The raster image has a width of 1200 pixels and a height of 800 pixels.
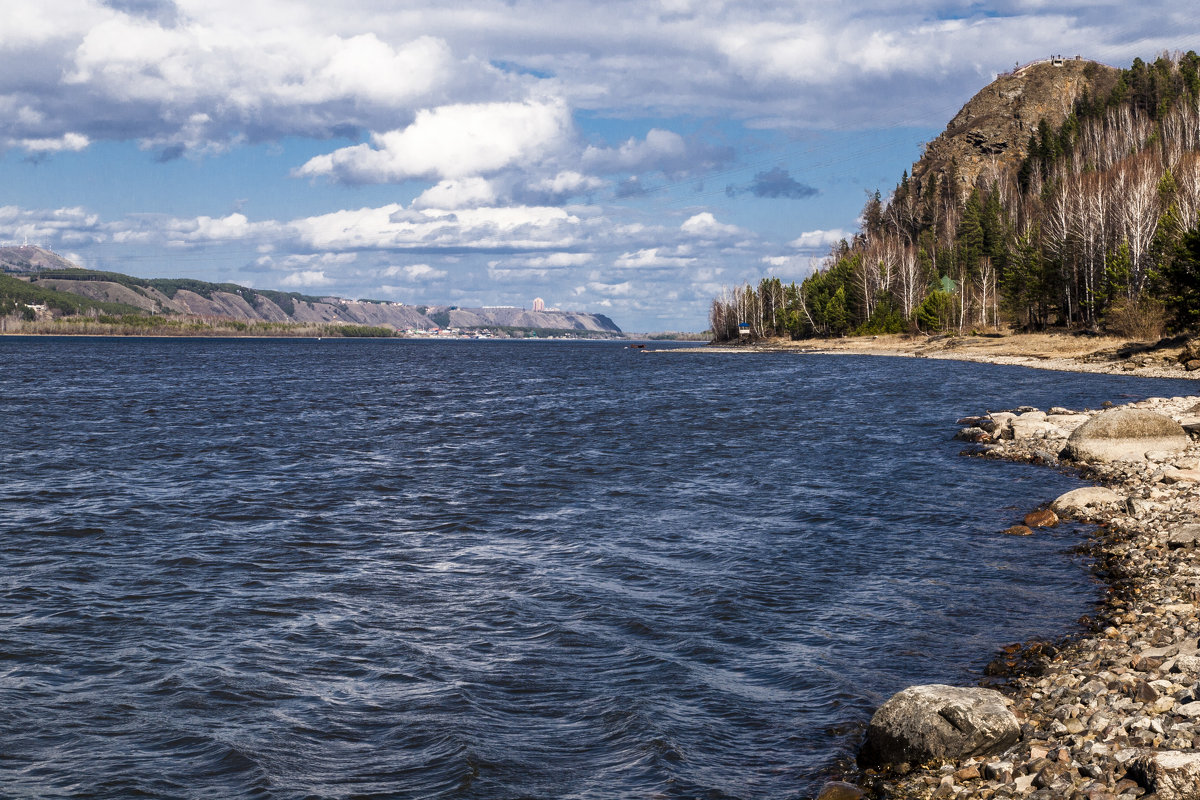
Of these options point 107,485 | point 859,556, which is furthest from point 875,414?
point 107,485

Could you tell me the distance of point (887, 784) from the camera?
1038 cm

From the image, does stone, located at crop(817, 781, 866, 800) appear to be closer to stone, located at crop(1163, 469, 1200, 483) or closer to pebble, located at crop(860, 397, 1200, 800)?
pebble, located at crop(860, 397, 1200, 800)

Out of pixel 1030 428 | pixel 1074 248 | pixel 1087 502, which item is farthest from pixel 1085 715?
pixel 1074 248

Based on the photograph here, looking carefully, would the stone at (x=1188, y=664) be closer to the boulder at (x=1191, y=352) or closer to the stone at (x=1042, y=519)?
the stone at (x=1042, y=519)

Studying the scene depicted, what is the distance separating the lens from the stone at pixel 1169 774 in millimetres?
8539

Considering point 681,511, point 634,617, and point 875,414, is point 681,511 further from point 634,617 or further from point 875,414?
point 875,414

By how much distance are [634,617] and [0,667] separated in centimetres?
1014

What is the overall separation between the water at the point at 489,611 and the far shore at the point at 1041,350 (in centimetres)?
4265

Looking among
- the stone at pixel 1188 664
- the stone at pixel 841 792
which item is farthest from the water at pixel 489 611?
the stone at pixel 1188 664

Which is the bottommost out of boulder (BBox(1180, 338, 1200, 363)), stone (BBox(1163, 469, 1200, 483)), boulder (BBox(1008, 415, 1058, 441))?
stone (BBox(1163, 469, 1200, 483))

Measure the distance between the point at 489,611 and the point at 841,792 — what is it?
322 inches

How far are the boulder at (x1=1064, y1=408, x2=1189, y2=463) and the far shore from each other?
37226mm

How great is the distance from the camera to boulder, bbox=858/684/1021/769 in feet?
34.6

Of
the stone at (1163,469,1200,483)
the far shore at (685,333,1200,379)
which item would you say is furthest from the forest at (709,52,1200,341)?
the stone at (1163,469,1200,483)
